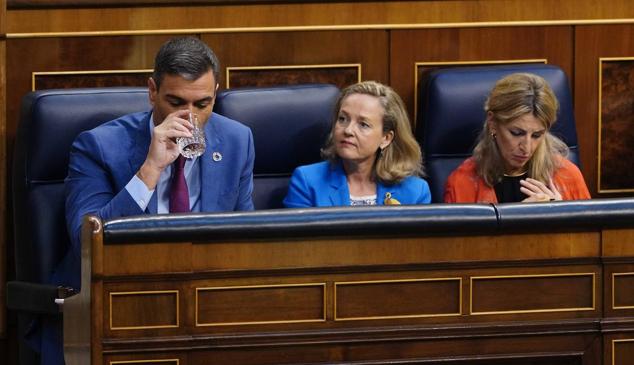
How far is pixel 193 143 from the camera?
2.83m

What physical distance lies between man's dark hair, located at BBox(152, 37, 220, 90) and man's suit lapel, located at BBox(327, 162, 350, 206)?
506mm

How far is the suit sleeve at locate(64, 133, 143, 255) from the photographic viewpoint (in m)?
2.87

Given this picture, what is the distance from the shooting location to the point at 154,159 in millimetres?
2826

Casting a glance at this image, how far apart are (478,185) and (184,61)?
0.88 meters

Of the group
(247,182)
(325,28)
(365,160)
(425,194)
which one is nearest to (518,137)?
(425,194)

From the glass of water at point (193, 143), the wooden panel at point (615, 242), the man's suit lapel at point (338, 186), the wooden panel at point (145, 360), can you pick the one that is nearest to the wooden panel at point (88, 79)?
the man's suit lapel at point (338, 186)

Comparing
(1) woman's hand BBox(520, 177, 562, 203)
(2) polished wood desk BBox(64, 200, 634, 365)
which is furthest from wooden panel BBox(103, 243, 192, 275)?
(1) woman's hand BBox(520, 177, 562, 203)

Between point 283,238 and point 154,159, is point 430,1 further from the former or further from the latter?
point 283,238

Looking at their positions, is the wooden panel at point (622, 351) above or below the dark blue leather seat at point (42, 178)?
below

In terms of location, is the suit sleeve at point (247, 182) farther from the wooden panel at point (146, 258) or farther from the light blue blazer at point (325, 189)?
the wooden panel at point (146, 258)

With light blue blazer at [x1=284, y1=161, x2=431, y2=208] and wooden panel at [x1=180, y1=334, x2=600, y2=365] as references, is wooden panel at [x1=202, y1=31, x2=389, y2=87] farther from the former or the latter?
wooden panel at [x1=180, y1=334, x2=600, y2=365]

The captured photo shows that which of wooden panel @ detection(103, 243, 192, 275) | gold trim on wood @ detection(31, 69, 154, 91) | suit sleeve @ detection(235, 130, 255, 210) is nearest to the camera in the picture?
wooden panel @ detection(103, 243, 192, 275)

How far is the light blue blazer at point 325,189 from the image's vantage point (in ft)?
10.9

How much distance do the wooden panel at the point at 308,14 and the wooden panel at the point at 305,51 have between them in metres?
0.03
